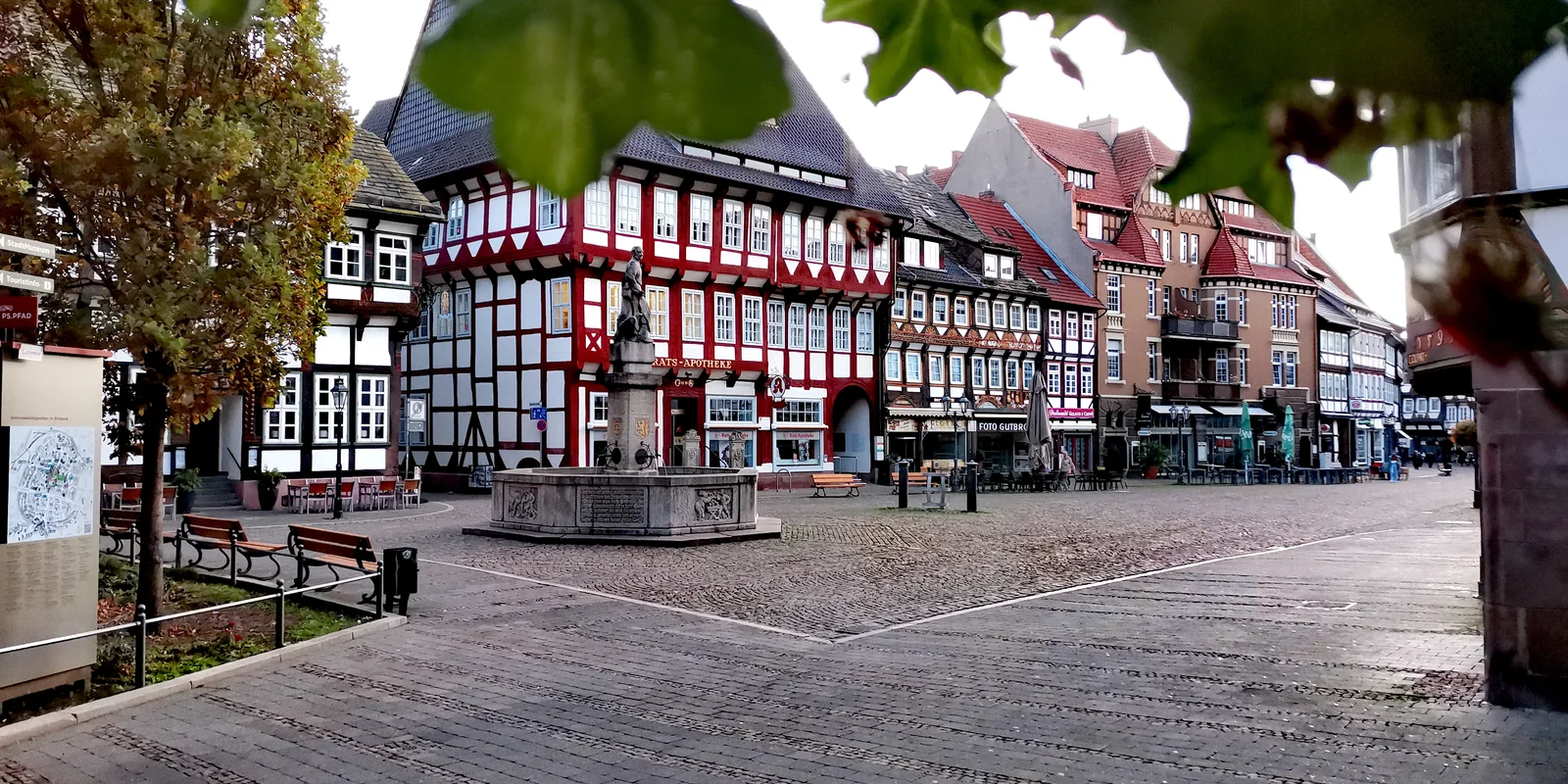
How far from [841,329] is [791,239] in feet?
13.5

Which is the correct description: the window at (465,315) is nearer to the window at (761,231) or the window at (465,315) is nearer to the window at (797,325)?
the window at (761,231)

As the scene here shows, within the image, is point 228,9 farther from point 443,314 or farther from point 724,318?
point 443,314

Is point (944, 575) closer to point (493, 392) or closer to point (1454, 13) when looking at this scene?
point (1454, 13)

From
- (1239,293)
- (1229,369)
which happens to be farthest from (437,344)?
(1239,293)

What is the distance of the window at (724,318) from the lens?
36156 millimetres

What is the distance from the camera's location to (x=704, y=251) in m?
34.6

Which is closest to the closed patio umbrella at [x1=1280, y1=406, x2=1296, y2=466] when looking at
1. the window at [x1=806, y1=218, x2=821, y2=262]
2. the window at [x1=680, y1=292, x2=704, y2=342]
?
the window at [x1=806, y1=218, x2=821, y2=262]

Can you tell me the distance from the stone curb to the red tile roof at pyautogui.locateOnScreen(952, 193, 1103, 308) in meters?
40.3

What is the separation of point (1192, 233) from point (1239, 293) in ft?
3.40

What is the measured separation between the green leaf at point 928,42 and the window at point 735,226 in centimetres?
3392

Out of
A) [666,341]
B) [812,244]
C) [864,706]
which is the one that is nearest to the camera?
[864,706]

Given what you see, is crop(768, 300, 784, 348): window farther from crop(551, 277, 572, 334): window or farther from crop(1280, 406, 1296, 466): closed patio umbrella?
crop(1280, 406, 1296, 466): closed patio umbrella

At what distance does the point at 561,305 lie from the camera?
33188mm

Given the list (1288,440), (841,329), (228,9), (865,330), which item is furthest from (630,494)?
(1288,440)
